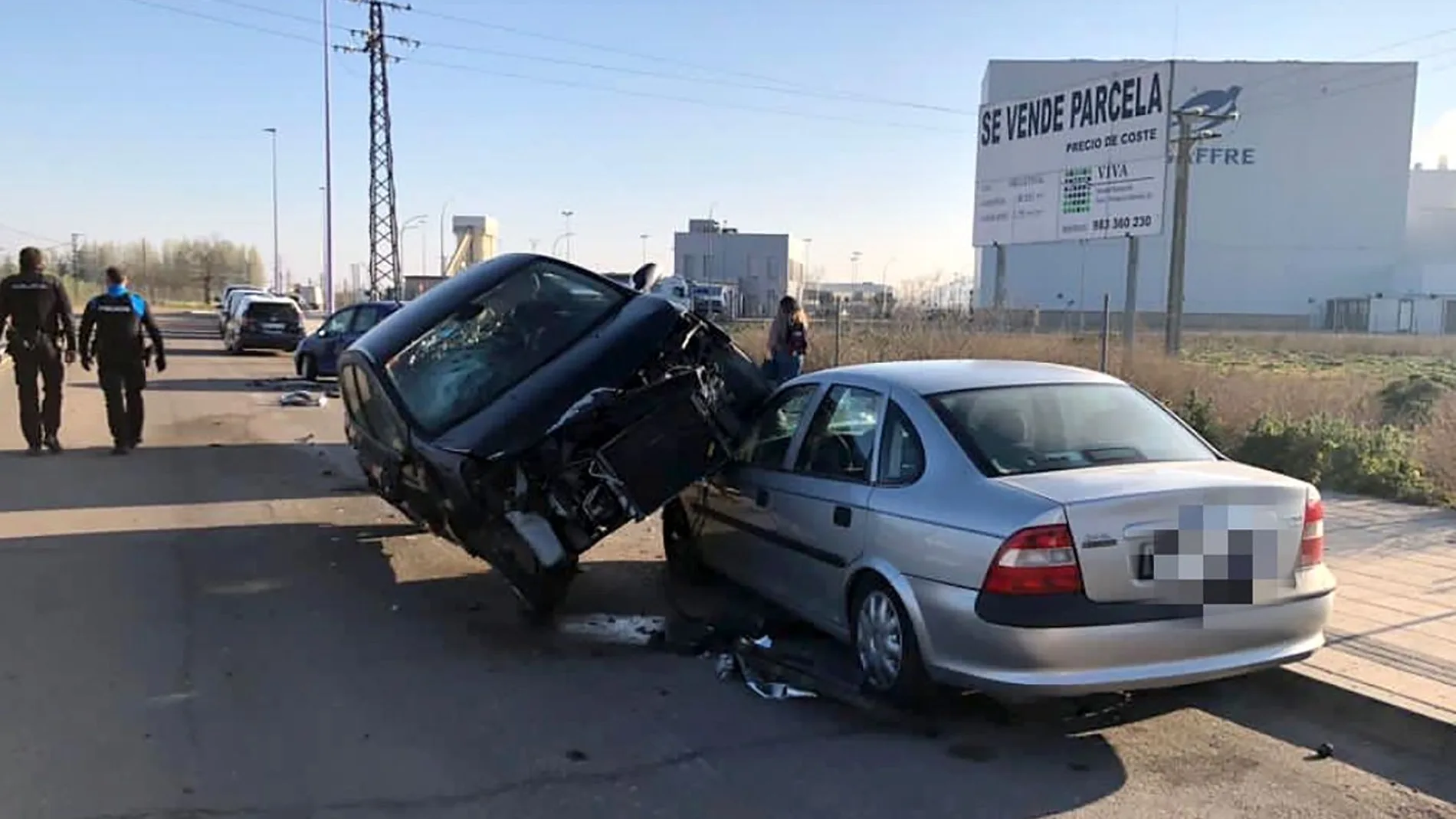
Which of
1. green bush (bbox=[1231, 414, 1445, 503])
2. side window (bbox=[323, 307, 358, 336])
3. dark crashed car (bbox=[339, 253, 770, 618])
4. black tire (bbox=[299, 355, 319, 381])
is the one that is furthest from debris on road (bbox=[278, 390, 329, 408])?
green bush (bbox=[1231, 414, 1445, 503])

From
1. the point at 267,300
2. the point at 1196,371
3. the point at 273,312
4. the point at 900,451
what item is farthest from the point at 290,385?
the point at 900,451

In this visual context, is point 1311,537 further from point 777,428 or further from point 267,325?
point 267,325

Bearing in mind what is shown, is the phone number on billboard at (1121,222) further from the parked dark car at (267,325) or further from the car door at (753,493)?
the parked dark car at (267,325)

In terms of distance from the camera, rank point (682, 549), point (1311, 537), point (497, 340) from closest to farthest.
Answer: point (1311, 537) → point (497, 340) → point (682, 549)

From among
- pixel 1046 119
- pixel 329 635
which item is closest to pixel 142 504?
pixel 329 635

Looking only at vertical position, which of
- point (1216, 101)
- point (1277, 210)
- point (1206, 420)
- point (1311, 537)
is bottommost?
point (1206, 420)

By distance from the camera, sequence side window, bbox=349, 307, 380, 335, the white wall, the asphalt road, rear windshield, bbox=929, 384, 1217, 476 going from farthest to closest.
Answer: the white wall, side window, bbox=349, 307, 380, 335, rear windshield, bbox=929, 384, 1217, 476, the asphalt road

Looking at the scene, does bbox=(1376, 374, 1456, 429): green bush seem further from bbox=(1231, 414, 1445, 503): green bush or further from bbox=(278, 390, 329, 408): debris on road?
bbox=(278, 390, 329, 408): debris on road

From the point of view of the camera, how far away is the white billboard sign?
20.3m

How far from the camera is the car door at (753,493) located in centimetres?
618

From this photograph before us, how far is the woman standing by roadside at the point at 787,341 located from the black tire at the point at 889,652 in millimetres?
7867

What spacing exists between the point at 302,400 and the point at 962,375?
48.5 ft

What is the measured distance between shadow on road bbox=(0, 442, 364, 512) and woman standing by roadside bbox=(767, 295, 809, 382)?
4.73 metres

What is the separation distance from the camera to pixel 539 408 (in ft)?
19.8
